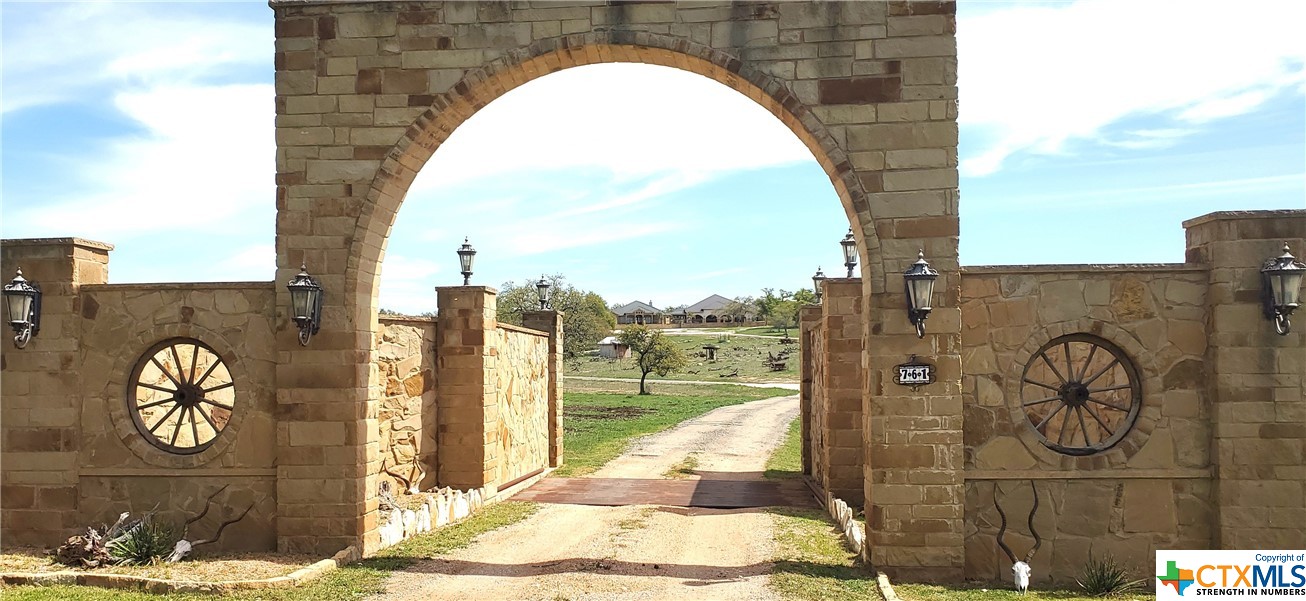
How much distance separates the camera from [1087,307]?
8562 mm

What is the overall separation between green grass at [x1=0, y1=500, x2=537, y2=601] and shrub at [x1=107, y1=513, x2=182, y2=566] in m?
0.77

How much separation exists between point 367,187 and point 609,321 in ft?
187

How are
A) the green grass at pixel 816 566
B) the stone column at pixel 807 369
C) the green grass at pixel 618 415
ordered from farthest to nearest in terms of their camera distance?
the green grass at pixel 618 415, the stone column at pixel 807 369, the green grass at pixel 816 566

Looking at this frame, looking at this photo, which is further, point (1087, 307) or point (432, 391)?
point (432, 391)

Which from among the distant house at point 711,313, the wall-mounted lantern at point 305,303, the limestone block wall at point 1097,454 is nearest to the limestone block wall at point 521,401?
the wall-mounted lantern at point 305,303

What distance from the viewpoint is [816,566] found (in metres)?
8.83

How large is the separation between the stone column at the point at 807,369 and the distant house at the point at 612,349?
44.0 m

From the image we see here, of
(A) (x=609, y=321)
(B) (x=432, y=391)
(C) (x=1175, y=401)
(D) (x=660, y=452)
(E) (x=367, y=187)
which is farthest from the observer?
(A) (x=609, y=321)

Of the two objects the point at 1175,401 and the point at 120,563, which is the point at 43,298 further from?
the point at 1175,401

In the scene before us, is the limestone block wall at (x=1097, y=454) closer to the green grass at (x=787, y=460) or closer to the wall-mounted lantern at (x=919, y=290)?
the wall-mounted lantern at (x=919, y=290)

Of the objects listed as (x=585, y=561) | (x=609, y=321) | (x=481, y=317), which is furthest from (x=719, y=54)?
(x=609, y=321)

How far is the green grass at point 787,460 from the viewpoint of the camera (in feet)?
54.2

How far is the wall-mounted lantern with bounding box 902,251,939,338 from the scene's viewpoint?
824 centimetres

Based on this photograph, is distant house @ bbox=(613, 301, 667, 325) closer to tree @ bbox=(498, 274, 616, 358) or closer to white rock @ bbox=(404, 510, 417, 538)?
tree @ bbox=(498, 274, 616, 358)
